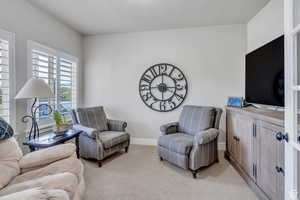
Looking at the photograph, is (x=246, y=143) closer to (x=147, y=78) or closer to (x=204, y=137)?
(x=204, y=137)

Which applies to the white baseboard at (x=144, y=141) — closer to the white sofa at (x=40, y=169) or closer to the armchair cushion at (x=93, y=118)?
the armchair cushion at (x=93, y=118)

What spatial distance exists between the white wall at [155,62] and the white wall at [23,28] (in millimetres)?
1096

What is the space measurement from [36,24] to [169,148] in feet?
9.32

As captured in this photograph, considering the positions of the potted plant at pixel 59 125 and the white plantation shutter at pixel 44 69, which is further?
the white plantation shutter at pixel 44 69

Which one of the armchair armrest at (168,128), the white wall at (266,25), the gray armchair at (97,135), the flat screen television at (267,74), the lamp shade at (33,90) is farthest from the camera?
the armchair armrest at (168,128)

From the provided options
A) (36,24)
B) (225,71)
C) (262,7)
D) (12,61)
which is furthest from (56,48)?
(262,7)

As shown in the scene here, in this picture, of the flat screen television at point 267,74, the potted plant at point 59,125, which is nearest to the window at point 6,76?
the potted plant at point 59,125

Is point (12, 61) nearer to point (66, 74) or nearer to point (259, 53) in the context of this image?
point (66, 74)

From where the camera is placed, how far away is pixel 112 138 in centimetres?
298

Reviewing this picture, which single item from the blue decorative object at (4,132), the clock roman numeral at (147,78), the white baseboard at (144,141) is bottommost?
the white baseboard at (144,141)

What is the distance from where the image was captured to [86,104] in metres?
4.21

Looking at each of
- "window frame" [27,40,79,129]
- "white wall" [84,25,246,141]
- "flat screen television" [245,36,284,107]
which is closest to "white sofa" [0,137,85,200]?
"window frame" [27,40,79,129]

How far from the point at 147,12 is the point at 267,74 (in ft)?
6.69

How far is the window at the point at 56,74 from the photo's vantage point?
2.84m
